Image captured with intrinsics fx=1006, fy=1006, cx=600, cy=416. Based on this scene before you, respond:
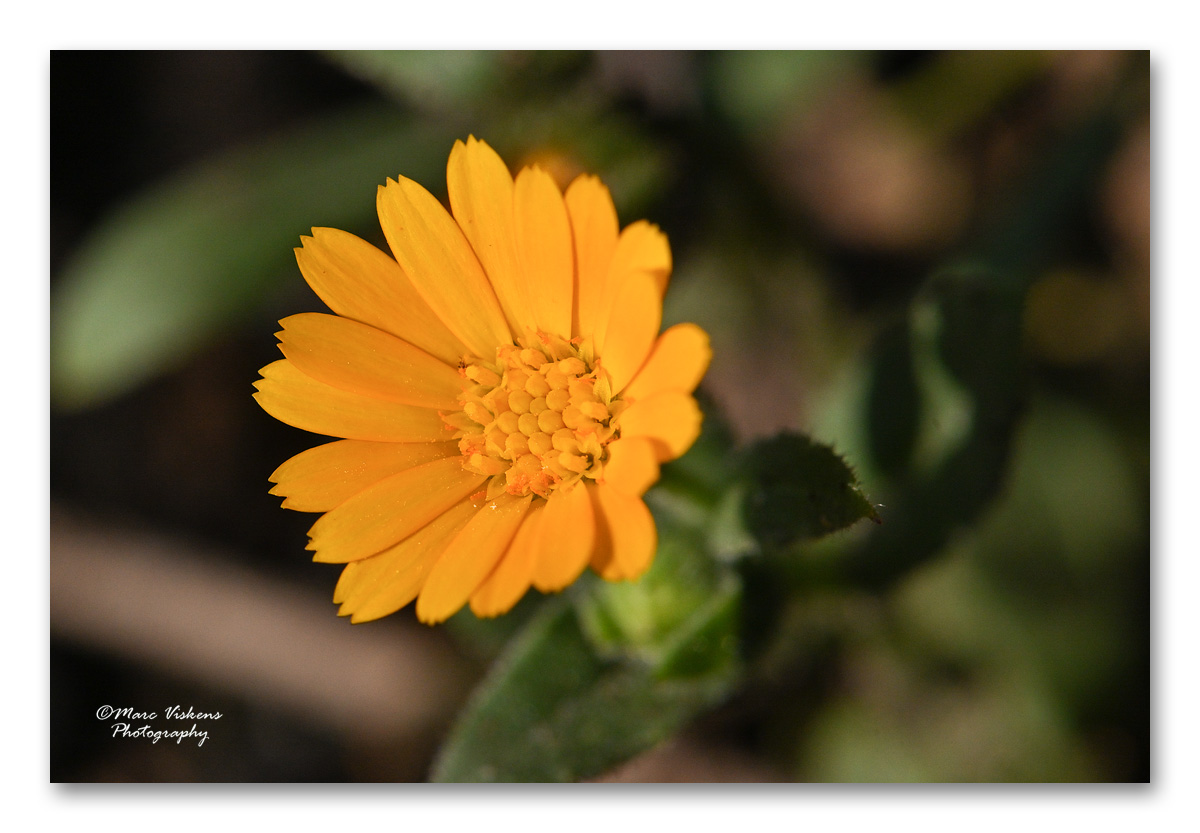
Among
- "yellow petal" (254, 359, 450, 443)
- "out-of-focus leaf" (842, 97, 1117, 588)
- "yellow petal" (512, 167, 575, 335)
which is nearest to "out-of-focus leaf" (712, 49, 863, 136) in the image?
"out-of-focus leaf" (842, 97, 1117, 588)

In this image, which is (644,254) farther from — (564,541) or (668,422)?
(564,541)

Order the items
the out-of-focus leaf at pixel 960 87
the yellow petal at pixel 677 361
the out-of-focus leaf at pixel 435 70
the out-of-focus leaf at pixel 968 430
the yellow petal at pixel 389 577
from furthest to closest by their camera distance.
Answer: the out-of-focus leaf at pixel 960 87 < the out-of-focus leaf at pixel 435 70 < the out-of-focus leaf at pixel 968 430 < the yellow petal at pixel 389 577 < the yellow petal at pixel 677 361

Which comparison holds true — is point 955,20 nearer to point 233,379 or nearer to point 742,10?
point 742,10

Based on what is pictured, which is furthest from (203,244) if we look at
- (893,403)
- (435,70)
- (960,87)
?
(960,87)

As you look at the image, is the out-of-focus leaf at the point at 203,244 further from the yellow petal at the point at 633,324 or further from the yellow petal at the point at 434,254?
the yellow petal at the point at 633,324

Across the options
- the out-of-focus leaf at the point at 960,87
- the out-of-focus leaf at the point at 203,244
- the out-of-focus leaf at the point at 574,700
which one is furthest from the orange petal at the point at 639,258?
the out-of-focus leaf at the point at 960,87

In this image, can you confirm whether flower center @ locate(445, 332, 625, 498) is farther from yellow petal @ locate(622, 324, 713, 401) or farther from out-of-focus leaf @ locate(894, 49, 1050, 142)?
out-of-focus leaf @ locate(894, 49, 1050, 142)

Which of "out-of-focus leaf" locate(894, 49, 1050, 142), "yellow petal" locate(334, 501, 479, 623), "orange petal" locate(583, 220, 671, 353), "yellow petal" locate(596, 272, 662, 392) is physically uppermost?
"out-of-focus leaf" locate(894, 49, 1050, 142)
